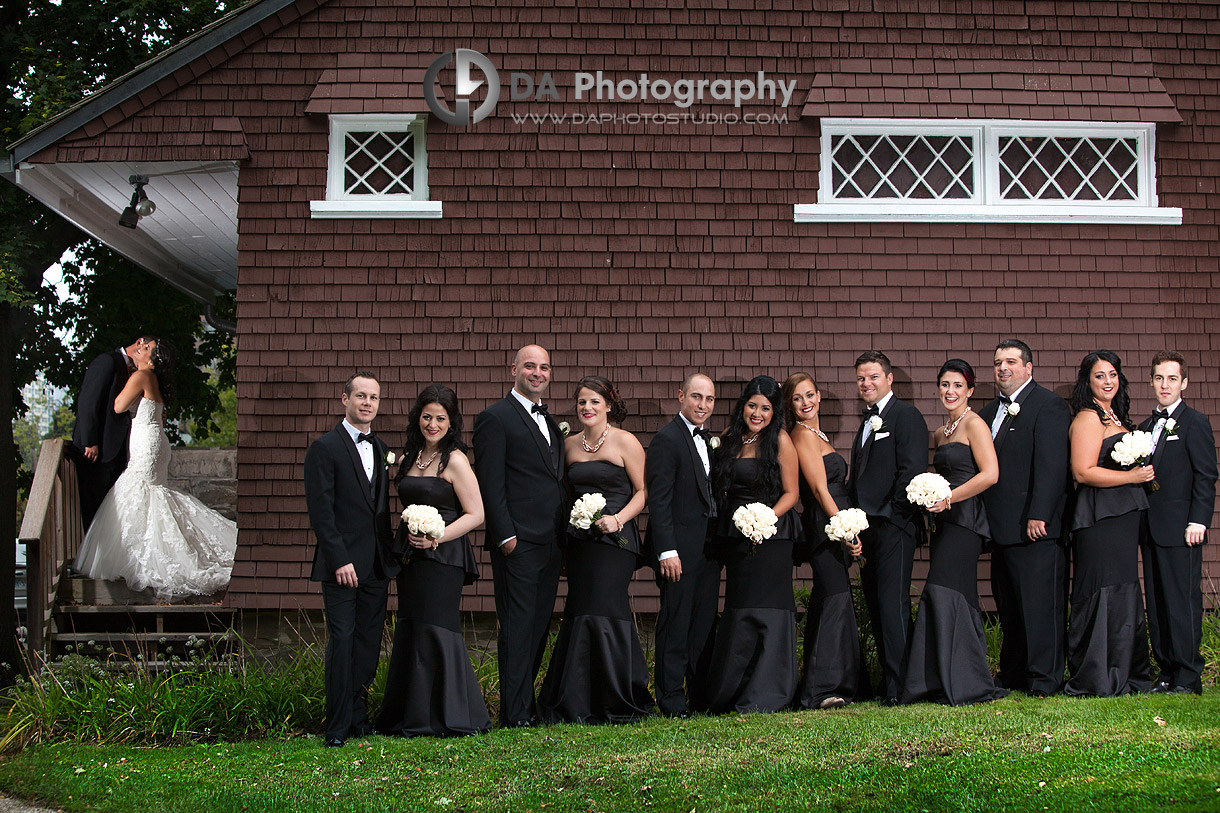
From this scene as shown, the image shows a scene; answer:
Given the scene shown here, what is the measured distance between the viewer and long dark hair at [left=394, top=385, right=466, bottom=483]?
6191mm

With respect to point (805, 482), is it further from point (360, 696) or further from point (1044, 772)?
point (360, 696)

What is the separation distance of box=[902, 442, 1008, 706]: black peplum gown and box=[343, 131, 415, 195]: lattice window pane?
192 inches

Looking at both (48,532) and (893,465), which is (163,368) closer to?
(48,532)

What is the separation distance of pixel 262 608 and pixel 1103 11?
8523 millimetres

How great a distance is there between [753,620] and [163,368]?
5.86m

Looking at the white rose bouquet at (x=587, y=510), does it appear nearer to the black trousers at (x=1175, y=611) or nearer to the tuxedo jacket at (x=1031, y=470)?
the tuxedo jacket at (x=1031, y=470)

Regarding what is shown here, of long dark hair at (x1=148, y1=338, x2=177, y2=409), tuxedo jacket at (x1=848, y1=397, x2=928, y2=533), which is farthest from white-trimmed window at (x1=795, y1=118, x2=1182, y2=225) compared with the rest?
long dark hair at (x1=148, y1=338, x2=177, y2=409)

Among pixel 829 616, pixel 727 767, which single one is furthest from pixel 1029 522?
pixel 727 767

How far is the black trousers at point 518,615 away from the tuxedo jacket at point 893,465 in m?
2.00

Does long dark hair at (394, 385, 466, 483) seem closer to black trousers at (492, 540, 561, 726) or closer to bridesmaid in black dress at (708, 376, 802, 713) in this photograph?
black trousers at (492, 540, 561, 726)

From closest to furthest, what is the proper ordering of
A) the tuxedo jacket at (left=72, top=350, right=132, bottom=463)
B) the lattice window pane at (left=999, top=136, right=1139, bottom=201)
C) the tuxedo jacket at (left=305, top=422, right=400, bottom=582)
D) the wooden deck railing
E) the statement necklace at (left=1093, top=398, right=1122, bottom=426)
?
the tuxedo jacket at (left=305, top=422, right=400, bottom=582) < the statement necklace at (left=1093, top=398, right=1122, bottom=426) < the wooden deck railing < the lattice window pane at (left=999, top=136, right=1139, bottom=201) < the tuxedo jacket at (left=72, top=350, right=132, bottom=463)

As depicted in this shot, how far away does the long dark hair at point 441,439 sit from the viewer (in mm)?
6191

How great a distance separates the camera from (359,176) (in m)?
8.57

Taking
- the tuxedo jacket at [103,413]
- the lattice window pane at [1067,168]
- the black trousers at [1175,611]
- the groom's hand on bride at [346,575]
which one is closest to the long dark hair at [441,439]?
the groom's hand on bride at [346,575]
